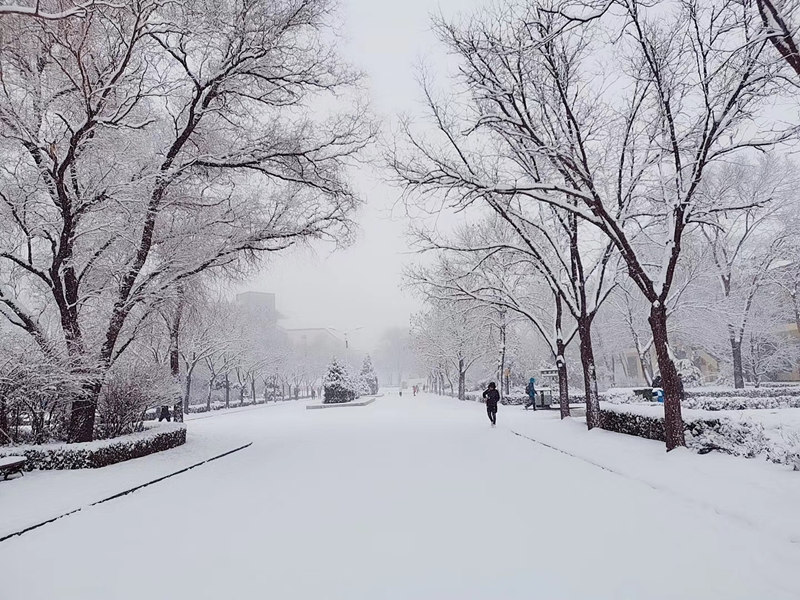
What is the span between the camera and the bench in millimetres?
9688

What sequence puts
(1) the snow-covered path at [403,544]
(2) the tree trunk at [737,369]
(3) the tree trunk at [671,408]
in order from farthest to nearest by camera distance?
1. (2) the tree trunk at [737,369]
2. (3) the tree trunk at [671,408]
3. (1) the snow-covered path at [403,544]

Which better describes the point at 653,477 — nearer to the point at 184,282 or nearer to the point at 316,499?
the point at 316,499

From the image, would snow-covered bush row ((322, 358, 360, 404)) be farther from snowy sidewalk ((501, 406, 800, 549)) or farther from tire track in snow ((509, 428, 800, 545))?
tire track in snow ((509, 428, 800, 545))

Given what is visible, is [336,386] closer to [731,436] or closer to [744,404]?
[744,404]

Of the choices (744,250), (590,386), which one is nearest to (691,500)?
(590,386)

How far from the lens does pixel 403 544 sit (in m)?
5.70

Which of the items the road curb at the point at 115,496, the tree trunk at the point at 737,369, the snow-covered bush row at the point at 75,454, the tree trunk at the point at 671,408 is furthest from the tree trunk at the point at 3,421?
the tree trunk at the point at 737,369

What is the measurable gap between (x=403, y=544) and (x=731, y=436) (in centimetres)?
767

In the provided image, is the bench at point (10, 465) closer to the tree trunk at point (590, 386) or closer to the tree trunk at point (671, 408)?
the tree trunk at point (671, 408)

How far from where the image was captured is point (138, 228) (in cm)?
1398

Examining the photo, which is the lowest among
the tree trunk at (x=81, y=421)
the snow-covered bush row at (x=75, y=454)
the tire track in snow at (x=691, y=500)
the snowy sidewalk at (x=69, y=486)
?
the tire track in snow at (x=691, y=500)

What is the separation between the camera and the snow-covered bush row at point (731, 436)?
881 centimetres

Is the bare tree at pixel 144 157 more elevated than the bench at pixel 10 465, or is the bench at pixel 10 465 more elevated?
the bare tree at pixel 144 157

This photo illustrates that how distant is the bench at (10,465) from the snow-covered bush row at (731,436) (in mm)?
12953
